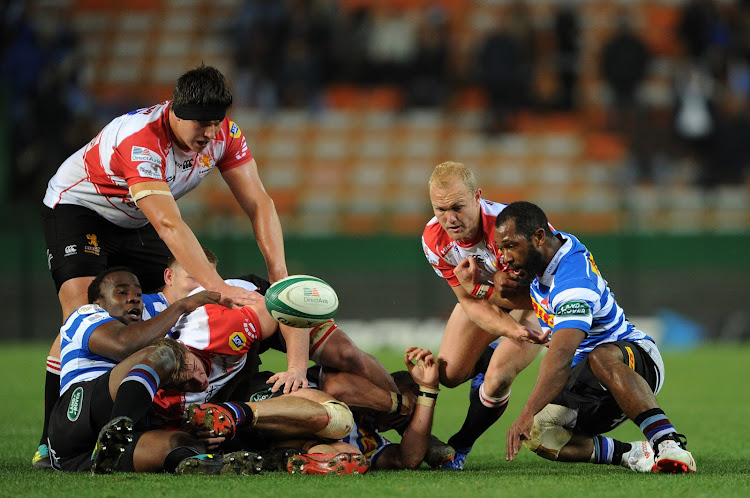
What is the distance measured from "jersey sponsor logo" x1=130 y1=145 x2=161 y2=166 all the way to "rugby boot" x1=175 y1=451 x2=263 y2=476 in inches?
63.3

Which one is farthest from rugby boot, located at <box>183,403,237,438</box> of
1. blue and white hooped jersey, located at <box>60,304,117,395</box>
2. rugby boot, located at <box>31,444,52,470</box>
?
rugby boot, located at <box>31,444,52,470</box>

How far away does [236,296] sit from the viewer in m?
5.37

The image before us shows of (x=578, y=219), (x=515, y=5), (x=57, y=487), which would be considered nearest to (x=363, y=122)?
(x=515, y=5)

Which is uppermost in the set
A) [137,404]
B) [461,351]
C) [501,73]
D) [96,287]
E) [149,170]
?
[501,73]

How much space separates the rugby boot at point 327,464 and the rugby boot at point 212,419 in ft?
1.16

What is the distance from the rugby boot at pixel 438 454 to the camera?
5797mm

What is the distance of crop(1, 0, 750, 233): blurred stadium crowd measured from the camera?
1645 centimetres

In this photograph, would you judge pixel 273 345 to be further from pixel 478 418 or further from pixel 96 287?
pixel 478 418

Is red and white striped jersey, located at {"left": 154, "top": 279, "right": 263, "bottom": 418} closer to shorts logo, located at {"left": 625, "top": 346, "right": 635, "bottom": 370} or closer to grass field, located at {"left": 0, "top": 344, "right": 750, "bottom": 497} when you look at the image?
grass field, located at {"left": 0, "top": 344, "right": 750, "bottom": 497}

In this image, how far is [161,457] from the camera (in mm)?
5129

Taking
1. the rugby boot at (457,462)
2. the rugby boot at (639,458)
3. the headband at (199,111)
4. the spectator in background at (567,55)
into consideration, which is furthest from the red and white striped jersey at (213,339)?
the spectator in background at (567,55)

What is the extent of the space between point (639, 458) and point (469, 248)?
1472mm

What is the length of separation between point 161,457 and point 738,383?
276 inches

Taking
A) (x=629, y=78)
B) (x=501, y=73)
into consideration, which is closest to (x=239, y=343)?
(x=501, y=73)
